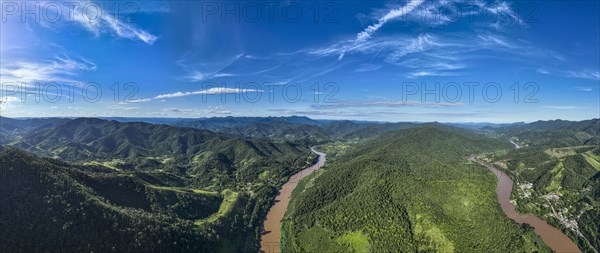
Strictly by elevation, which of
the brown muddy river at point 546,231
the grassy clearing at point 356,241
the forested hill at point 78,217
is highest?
the forested hill at point 78,217

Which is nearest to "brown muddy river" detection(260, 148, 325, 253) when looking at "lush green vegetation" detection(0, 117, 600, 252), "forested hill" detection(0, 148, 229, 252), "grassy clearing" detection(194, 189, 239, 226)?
"lush green vegetation" detection(0, 117, 600, 252)

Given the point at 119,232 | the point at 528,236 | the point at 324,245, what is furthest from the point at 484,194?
the point at 119,232

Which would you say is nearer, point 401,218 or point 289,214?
point 401,218

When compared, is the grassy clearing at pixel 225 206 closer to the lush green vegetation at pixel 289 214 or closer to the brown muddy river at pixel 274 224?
the lush green vegetation at pixel 289 214

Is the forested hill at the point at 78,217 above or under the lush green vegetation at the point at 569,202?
above

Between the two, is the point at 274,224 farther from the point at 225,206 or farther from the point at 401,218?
the point at 401,218

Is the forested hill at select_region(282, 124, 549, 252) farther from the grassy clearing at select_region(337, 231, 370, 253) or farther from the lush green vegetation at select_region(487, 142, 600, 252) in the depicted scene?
the lush green vegetation at select_region(487, 142, 600, 252)

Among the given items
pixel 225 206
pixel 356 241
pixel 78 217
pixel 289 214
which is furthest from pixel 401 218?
pixel 78 217

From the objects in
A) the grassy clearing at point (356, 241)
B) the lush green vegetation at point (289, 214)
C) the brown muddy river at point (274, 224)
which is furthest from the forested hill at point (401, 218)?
the brown muddy river at point (274, 224)

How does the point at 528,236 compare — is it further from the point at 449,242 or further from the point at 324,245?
the point at 324,245

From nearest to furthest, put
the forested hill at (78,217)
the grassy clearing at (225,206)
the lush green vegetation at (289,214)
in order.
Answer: the forested hill at (78,217)
the lush green vegetation at (289,214)
the grassy clearing at (225,206)

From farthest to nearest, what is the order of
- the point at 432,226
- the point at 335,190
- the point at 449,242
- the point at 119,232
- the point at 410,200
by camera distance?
the point at 335,190
the point at 410,200
the point at 432,226
the point at 449,242
the point at 119,232
